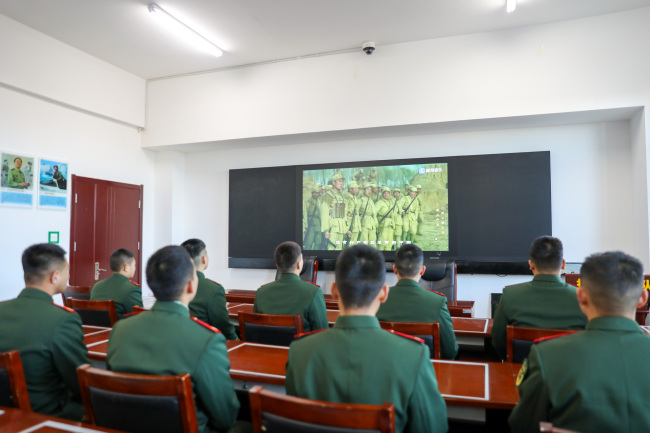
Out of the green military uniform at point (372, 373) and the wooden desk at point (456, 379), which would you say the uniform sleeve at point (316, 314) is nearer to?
the wooden desk at point (456, 379)

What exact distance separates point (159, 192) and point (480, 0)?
5230 mm

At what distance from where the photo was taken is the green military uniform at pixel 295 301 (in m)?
2.68

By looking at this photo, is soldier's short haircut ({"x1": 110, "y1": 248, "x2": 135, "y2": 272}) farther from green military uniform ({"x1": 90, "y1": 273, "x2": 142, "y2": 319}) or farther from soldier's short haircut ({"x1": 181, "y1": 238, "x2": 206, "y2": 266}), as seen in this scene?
soldier's short haircut ({"x1": 181, "y1": 238, "x2": 206, "y2": 266})

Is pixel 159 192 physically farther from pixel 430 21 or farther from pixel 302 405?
pixel 302 405

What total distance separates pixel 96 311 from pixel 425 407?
2.48 m

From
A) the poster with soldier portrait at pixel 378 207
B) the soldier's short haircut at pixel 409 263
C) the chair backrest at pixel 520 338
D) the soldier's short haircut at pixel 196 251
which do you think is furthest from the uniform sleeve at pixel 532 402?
the poster with soldier portrait at pixel 378 207

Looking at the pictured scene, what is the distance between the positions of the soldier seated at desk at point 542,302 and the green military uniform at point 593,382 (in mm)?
1021

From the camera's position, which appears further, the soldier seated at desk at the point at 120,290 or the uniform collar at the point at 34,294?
the soldier seated at desk at the point at 120,290

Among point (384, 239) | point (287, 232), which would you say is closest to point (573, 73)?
point (384, 239)

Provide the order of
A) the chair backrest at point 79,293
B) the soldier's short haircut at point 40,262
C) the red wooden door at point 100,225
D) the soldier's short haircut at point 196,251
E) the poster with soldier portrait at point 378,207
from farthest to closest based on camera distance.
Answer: the red wooden door at point 100,225, the poster with soldier portrait at point 378,207, the chair backrest at point 79,293, the soldier's short haircut at point 196,251, the soldier's short haircut at point 40,262

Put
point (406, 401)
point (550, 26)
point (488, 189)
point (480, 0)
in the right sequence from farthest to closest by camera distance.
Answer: point (488, 189) < point (550, 26) < point (480, 0) < point (406, 401)

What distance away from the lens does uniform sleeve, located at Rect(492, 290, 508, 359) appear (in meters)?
2.37

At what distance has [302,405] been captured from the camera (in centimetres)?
112

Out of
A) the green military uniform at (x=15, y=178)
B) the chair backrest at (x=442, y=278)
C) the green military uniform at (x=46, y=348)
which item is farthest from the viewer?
the green military uniform at (x=15, y=178)
